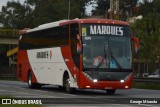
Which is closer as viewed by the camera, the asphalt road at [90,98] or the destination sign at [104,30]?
the asphalt road at [90,98]

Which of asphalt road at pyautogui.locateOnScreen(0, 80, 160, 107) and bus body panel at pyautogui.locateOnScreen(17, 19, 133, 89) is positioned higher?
bus body panel at pyautogui.locateOnScreen(17, 19, 133, 89)

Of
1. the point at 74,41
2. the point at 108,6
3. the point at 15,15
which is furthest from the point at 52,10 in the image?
the point at 74,41

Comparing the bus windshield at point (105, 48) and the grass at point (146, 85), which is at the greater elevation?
the bus windshield at point (105, 48)

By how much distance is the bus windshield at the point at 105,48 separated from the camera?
25734 mm

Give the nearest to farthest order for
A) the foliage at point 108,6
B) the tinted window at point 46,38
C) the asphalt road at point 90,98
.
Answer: the asphalt road at point 90,98 < the tinted window at point 46,38 < the foliage at point 108,6

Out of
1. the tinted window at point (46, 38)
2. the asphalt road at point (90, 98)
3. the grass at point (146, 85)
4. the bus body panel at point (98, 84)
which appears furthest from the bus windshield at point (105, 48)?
the grass at point (146, 85)

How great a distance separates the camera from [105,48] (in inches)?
1019

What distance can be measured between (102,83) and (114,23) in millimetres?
3062

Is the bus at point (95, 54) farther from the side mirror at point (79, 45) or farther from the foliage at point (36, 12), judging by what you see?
the foliage at point (36, 12)

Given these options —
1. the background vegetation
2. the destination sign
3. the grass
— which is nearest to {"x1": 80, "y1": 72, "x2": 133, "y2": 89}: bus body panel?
the destination sign

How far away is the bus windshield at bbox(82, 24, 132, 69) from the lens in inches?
1013

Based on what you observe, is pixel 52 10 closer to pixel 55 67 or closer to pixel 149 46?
pixel 149 46

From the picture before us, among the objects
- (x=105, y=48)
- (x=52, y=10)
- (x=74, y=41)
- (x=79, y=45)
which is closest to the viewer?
(x=79, y=45)

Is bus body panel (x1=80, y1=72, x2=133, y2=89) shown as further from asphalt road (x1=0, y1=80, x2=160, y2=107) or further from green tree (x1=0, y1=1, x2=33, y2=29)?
green tree (x1=0, y1=1, x2=33, y2=29)
